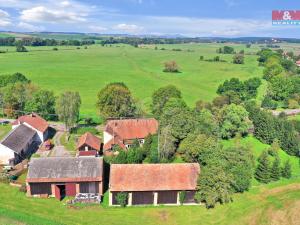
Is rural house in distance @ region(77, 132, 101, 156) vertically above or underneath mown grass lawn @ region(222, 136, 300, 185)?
above

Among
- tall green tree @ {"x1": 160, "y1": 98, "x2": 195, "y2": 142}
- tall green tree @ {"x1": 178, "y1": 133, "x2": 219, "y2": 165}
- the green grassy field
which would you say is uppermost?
the green grassy field

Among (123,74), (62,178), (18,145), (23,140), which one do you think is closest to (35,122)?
(23,140)

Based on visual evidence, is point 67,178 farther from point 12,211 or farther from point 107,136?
point 107,136

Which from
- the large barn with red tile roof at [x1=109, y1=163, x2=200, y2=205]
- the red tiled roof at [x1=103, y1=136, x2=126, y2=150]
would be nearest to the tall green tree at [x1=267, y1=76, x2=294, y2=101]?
the red tiled roof at [x1=103, y1=136, x2=126, y2=150]

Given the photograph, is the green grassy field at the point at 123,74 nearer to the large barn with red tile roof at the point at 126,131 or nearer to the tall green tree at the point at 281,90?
the tall green tree at the point at 281,90

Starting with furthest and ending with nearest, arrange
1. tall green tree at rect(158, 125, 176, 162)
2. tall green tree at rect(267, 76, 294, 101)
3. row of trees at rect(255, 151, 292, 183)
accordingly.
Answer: tall green tree at rect(267, 76, 294, 101) → tall green tree at rect(158, 125, 176, 162) → row of trees at rect(255, 151, 292, 183)

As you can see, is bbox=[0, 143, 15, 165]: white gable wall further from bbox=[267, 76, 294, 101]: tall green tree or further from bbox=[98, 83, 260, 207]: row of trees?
bbox=[267, 76, 294, 101]: tall green tree

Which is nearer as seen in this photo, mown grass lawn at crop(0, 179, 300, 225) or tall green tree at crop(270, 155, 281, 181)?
mown grass lawn at crop(0, 179, 300, 225)
